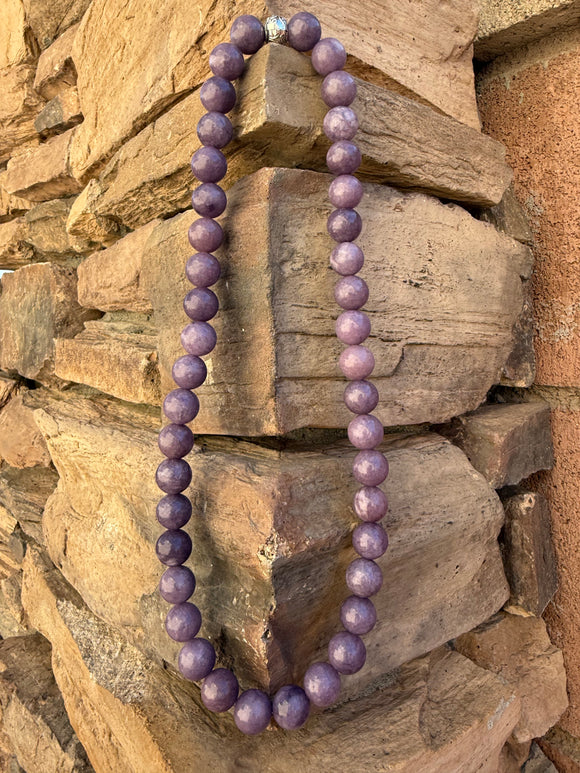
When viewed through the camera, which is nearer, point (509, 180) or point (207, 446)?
point (207, 446)

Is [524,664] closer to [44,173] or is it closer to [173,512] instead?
[173,512]

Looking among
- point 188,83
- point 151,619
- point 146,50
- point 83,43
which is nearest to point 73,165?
point 83,43

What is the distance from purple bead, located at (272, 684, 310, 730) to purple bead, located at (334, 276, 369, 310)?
1.45ft

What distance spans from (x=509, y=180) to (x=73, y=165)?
0.83 meters

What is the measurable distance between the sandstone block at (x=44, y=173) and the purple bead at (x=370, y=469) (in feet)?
2.90

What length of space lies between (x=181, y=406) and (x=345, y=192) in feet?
1.03

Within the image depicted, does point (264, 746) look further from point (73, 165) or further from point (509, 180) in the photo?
point (73, 165)

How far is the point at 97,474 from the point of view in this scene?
0.87m

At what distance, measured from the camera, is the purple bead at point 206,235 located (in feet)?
2.04

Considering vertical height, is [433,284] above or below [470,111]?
below

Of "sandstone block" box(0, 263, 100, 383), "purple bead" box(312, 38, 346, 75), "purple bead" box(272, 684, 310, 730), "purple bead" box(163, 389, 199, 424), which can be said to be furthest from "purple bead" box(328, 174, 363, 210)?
"sandstone block" box(0, 263, 100, 383)

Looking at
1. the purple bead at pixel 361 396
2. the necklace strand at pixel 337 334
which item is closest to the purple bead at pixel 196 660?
the necklace strand at pixel 337 334

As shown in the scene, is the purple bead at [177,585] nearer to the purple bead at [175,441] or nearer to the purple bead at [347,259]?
the purple bead at [175,441]

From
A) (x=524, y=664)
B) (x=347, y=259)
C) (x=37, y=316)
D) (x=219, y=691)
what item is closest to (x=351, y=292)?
(x=347, y=259)
